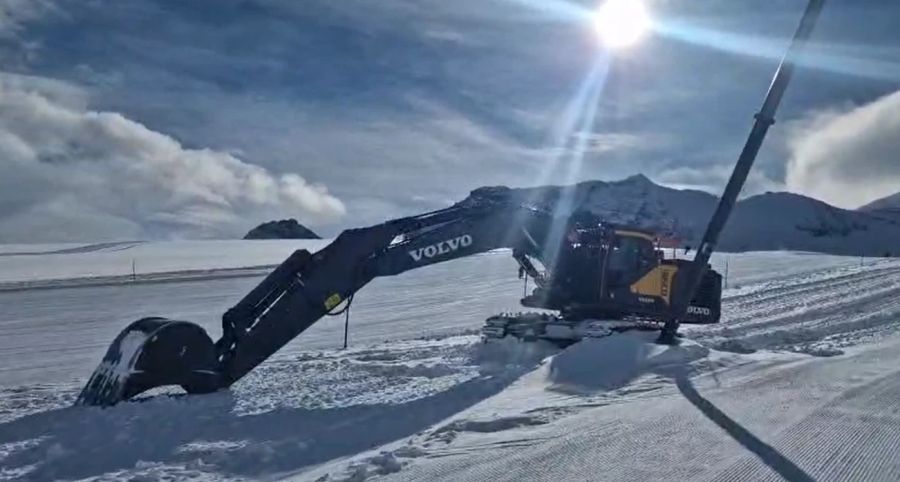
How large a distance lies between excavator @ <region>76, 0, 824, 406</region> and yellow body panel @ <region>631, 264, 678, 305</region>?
0.02 m

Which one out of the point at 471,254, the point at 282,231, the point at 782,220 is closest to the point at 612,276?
the point at 471,254

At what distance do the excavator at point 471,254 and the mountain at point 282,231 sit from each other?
96573 mm

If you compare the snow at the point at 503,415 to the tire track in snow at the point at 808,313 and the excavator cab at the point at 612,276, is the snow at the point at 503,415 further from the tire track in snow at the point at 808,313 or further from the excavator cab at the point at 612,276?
the excavator cab at the point at 612,276

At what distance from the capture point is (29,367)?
52.6 feet

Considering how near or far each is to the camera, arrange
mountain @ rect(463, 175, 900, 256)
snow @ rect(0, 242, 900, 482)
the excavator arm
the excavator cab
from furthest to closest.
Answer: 1. mountain @ rect(463, 175, 900, 256)
2. the excavator cab
3. the excavator arm
4. snow @ rect(0, 242, 900, 482)

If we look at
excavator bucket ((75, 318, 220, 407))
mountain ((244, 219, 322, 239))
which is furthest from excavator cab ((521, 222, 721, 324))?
mountain ((244, 219, 322, 239))

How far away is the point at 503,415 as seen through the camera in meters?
8.44

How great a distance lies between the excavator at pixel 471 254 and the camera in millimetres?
10148

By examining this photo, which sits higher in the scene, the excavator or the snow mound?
the excavator

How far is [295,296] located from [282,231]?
103388 millimetres

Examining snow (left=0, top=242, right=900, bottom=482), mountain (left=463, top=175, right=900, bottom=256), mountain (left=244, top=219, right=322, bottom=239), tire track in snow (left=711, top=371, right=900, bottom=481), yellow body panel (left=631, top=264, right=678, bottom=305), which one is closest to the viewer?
tire track in snow (left=711, top=371, right=900, bottom=481)

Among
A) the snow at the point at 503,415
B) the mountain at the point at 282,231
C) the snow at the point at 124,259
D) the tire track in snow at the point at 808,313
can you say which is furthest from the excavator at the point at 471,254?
the mountain at the point at 282,231

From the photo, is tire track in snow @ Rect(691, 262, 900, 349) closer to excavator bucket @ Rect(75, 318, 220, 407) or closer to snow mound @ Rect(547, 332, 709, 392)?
snow mound @ Rect(547, 332, 709, 392)

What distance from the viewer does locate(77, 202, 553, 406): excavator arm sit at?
996 centimetres
